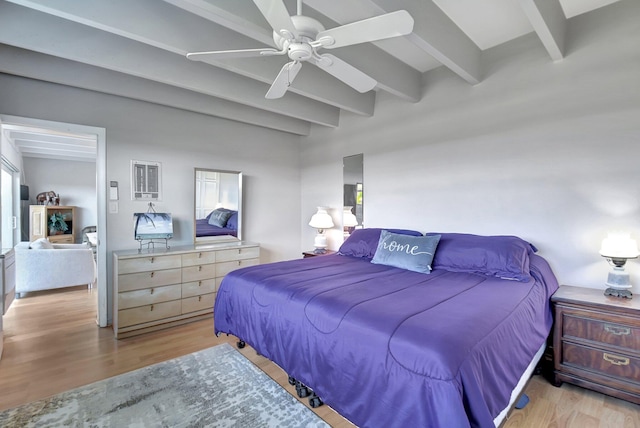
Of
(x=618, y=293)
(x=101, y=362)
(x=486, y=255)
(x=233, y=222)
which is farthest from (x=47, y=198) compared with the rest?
(x=618, y=293)

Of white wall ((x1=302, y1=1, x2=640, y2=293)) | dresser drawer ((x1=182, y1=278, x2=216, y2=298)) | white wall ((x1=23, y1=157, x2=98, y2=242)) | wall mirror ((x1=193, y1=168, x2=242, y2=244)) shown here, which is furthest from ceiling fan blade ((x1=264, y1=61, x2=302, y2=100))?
white wall ((x1=23, y1=157, x2=98, y2=242))

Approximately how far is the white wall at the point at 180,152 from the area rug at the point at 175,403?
1464mm

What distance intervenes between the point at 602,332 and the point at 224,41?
3498 mm

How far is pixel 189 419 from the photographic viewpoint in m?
1.80

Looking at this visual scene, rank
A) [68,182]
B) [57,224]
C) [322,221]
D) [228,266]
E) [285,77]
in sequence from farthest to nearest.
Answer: [68,182]
[57,224]
[322,221]
[228,266]
[285,77]

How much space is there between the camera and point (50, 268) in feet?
13.7

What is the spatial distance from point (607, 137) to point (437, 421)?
8.27 ft

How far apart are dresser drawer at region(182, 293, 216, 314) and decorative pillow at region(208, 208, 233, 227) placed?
0.98m

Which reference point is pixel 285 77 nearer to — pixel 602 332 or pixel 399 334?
pixel 399 334

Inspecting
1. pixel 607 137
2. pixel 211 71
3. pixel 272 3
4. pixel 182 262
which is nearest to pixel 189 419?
pixel 182 262

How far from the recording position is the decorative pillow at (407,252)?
2.58 metres

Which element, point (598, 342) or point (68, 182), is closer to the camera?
point (598, 342)

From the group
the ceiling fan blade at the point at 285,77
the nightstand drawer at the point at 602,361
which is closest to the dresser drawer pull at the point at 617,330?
the nightstand drawer at the point at 602,361

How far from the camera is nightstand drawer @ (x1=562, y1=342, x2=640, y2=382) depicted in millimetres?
1890
